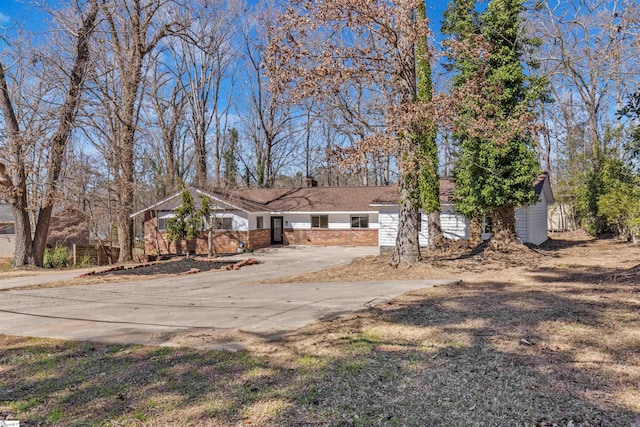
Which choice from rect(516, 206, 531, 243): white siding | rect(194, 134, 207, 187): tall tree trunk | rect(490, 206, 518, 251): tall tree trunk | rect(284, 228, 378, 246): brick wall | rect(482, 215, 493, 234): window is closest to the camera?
rect(490, 206, 518, 251): tall tree trunk

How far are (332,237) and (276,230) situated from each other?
3.86m

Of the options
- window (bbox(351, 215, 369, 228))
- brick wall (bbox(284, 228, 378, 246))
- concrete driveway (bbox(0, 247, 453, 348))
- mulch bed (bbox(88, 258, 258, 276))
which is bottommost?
concrete driveway (bbox(0, 247, 453, 348))

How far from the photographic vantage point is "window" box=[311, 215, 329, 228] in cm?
2672

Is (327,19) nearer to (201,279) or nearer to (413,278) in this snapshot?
(413,278)

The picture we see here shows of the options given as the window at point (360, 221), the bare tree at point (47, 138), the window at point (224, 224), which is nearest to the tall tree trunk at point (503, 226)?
the window at point (360, 221)

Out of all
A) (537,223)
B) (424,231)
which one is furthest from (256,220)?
(537,223)

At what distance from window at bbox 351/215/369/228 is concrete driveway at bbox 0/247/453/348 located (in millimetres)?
14549

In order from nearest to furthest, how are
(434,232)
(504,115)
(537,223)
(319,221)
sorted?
(504,115), (434,232), (537,223), (319,221)

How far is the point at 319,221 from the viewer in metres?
26.8

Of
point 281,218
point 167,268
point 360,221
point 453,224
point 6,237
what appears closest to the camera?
point 167,268

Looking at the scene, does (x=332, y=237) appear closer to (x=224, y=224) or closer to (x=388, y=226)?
(x=388, y=226)

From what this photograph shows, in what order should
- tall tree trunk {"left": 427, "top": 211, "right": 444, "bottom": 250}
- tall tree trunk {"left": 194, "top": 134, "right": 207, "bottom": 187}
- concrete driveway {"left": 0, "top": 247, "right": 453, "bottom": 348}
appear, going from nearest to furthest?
concrete driveway {"left": 0, "top": 247, "right": 453, "bottom": 348} → tall tree trunk {"left": 427, "top": 211, "right": 444, "bottom": 250} → tall tree trunk {"left": 194, "top": 134, "right": 207, "bottom": 187}

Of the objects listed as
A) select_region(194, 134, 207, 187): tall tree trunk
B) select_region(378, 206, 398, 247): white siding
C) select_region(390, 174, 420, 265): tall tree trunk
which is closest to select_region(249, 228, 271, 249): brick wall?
select_region(378, 206, 398, 247): white siding

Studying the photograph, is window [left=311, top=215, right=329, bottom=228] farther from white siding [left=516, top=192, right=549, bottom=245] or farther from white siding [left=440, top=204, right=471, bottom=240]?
white siding [left=516, top=192, right=549, bottom=245]
